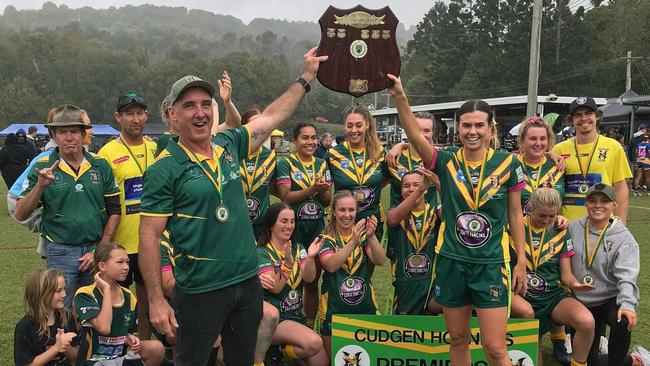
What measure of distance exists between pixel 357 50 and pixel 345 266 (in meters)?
1.81

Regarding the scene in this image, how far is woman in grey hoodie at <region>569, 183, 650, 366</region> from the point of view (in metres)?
4.32

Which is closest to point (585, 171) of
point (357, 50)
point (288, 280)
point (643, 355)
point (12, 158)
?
point (643, 355)

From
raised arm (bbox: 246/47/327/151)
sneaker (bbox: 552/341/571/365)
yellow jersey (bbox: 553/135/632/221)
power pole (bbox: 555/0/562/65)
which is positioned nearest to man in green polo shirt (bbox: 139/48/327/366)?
raised arm (bbox: 246/47/327/151)

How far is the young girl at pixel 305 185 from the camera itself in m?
5.14

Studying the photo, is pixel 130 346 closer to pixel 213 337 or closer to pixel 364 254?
pixel 213 337

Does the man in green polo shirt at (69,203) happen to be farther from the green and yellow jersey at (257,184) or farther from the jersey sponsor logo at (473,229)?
the jersey sponsor logo at (473,229)

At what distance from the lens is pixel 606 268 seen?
14.7 ft

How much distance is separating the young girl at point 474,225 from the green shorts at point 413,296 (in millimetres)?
1096

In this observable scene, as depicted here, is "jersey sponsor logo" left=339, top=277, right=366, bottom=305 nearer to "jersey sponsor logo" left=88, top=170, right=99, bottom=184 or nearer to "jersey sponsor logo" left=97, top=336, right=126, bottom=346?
"jersey sponsor logo" left=97, top=336, right=126, bottom=346

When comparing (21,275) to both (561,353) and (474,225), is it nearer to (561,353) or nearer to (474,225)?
(474,225)

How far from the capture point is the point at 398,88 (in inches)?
141

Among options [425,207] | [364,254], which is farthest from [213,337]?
[425,207]

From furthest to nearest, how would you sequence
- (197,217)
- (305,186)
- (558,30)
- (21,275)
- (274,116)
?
(558,30)
(21,275)
(305,186)
(274,116)
(197,217)

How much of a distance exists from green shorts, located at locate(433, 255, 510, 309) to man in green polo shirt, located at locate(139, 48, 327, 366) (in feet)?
4.12
